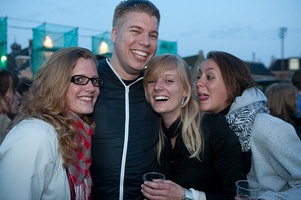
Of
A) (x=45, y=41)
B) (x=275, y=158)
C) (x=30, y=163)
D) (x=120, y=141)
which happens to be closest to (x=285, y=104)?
(x=275, y=158)

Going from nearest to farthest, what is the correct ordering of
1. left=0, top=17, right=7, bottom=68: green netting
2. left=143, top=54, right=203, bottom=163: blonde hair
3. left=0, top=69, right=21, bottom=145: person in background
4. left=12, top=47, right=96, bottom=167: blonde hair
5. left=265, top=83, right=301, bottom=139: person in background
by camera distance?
left=12, top=47, right=96, bottom=167: blonde hair → left=143, top=54, right=203, bottom=163: blonde hair → left=0, top=69, right=21, bottom=145: person in background → left=265, top=83, right=301, bottom=139: person in background → left=0, top=17, right=7, bottom=68: green netting

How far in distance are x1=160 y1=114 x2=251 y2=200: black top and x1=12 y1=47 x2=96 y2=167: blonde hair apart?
1130mm

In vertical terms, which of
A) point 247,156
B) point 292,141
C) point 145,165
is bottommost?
point 145,165

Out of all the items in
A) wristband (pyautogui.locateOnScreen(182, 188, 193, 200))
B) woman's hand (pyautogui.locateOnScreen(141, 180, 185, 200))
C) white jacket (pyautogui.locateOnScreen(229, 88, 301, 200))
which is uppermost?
white jacket (pyautogui.locateOnScreen(229, 88, 301, 200))

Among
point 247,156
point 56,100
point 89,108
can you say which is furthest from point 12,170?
point 247,156

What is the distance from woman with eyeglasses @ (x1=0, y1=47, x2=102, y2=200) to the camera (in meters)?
1.73

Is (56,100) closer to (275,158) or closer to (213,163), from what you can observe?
(213,163)

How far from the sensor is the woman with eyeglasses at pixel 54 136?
1732mm

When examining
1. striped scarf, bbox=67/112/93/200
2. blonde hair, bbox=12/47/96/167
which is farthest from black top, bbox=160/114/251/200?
blonde hair, bbox=12/47/96/167

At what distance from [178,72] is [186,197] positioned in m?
1.47

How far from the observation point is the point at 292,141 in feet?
7.11

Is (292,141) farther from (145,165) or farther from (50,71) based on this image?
(50,71)

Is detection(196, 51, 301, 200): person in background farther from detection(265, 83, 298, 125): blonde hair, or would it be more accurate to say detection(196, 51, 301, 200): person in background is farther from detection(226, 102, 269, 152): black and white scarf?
detection(265, 83, 298, 125): blonde hair

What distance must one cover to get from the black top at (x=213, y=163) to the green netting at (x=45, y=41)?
13808 millimetres
